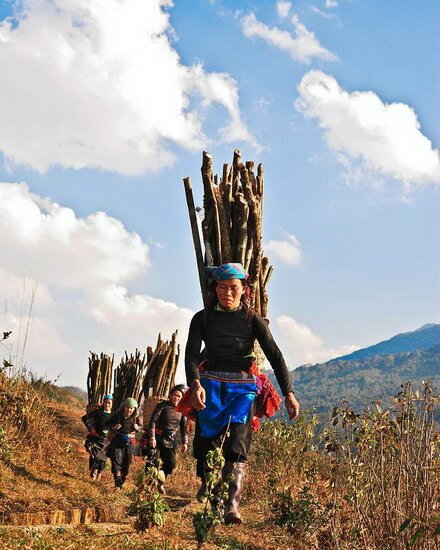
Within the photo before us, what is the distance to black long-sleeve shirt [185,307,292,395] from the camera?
5.05 metres

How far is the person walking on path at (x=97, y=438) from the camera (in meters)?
10.4

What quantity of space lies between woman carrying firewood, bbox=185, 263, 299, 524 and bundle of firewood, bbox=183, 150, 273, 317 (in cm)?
221

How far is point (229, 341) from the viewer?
506 centimetres

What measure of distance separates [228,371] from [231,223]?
307cm

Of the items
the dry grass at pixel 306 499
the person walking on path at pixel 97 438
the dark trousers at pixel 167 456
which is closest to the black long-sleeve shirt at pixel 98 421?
the person walking on path at pixel 97 438

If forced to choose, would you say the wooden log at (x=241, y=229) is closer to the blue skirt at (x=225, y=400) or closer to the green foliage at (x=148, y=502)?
the blue skirt at (x=225, y=400)

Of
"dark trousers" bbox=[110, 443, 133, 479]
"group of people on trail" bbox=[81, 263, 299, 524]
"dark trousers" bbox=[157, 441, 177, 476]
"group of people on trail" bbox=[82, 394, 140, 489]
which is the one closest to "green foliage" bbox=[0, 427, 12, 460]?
"group of people on trail" bbox=[82, 394, 140, 489]

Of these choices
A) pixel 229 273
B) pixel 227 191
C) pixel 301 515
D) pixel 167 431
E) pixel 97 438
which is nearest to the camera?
pixel 229 273

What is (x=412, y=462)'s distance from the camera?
13.9ft

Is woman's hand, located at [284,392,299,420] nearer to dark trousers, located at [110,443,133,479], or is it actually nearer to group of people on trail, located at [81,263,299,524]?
group of people on trail, located at [81,263,299,524]

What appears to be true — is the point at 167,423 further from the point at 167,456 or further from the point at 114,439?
the point at 114,439

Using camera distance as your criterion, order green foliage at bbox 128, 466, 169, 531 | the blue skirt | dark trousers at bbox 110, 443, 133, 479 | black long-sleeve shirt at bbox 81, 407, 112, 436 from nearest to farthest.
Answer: green foliage at bbox 128, 466, 169, 531, the blue skirt, dark trousers at bbox 110, 443, 133, 479, black long-sleeve shirt at bbox 81, 407, 112, 436

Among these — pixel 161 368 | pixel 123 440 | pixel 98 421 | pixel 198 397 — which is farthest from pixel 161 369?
pixel 198 397

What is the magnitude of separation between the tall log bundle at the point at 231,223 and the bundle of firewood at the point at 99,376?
30.4ft
